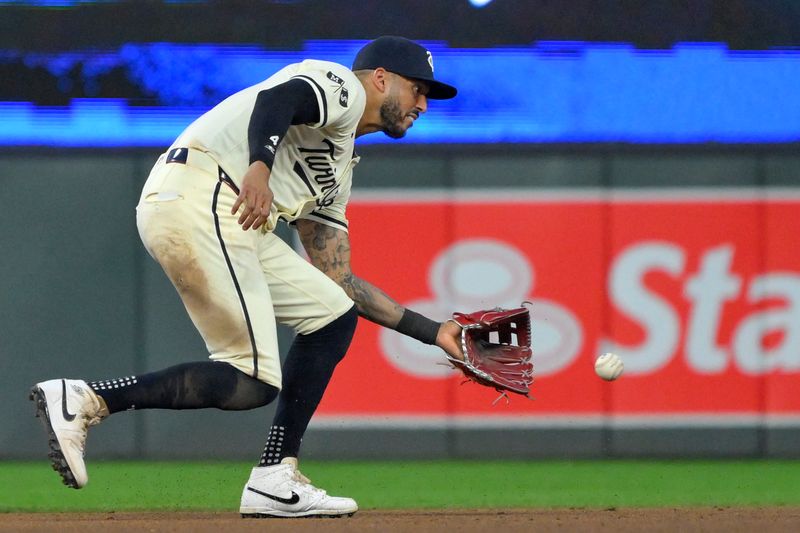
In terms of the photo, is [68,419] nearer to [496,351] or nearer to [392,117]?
[392,117]

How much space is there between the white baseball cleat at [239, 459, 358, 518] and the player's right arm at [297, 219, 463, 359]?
58 cm

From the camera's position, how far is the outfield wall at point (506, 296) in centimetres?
758

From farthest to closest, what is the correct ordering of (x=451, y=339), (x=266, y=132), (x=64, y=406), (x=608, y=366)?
(x=608, y=366), (x=451, y=339), (x=64, y=406), (x=266, y=132)

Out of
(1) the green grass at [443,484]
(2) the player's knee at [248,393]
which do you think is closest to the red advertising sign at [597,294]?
(1) the green grass at [443,484]

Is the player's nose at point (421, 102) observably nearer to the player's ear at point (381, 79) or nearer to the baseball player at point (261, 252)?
the baseball player at point (261, 252)

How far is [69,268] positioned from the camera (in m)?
7.69

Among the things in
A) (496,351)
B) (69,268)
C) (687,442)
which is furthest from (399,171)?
(496,351)

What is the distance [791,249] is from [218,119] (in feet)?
14.3

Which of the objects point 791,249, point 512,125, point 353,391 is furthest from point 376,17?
point 791,249

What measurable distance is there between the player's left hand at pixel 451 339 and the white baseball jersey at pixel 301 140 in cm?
59

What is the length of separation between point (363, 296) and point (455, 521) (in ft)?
2.62

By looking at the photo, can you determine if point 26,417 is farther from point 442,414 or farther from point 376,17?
point 376,17

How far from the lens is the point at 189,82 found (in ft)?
25.1

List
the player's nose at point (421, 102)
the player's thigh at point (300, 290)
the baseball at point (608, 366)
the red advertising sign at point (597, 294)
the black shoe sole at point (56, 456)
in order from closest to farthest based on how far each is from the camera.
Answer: the black shoe sole at point (56, 456) → the player's thigh at point (300, 290) → the player's nose at point (421, 102) → the baseball at point (608, 366) → the red advertising sign at point (597, 294)
